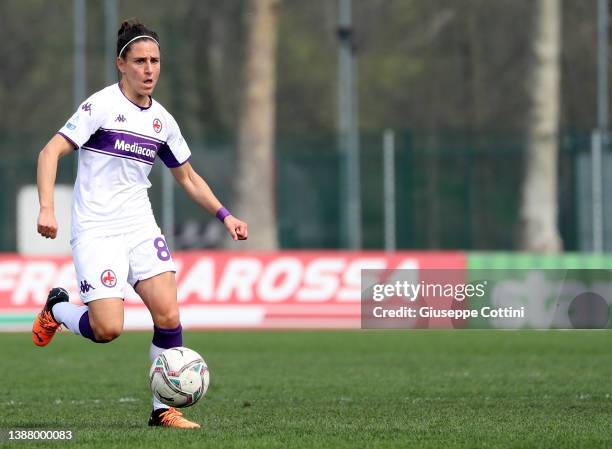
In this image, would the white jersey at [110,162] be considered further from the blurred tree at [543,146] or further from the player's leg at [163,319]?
the blurred tree at [543,146]

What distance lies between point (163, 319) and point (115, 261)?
18.8 inches

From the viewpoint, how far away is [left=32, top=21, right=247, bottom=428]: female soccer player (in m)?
8.19

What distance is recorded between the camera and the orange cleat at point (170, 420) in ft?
27.4

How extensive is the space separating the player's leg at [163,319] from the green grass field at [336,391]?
160 mm

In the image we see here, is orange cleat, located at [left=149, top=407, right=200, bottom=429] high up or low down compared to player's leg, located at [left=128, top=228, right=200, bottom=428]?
down

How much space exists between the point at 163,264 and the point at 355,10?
36.1 metres

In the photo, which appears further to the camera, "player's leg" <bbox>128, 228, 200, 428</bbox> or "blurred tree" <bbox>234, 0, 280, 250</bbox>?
"blurred tree" <bbox>234, 0, 280, 250</bbox>

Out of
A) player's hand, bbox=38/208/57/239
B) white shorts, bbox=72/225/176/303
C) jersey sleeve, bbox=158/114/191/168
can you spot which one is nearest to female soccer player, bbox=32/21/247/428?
white shorts, bbox=72/225/176/303

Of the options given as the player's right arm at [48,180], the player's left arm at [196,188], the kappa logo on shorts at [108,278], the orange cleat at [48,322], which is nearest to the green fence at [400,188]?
the player's left arm at [196,188]

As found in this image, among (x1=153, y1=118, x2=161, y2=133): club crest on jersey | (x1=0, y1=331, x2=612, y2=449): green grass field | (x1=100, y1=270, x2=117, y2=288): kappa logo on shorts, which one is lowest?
(x1=0, y1=331, x2=612, y2=449): green grass field

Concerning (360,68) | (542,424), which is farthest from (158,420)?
(360,68)

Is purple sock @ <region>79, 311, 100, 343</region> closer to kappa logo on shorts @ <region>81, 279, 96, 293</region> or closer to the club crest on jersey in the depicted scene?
kappa logo on shorts @ <region>81, 279, 96, 293</region>

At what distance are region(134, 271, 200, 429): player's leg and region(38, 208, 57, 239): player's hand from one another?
31.6 inches

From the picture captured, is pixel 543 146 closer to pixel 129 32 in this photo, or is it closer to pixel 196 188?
pixel 196 188
